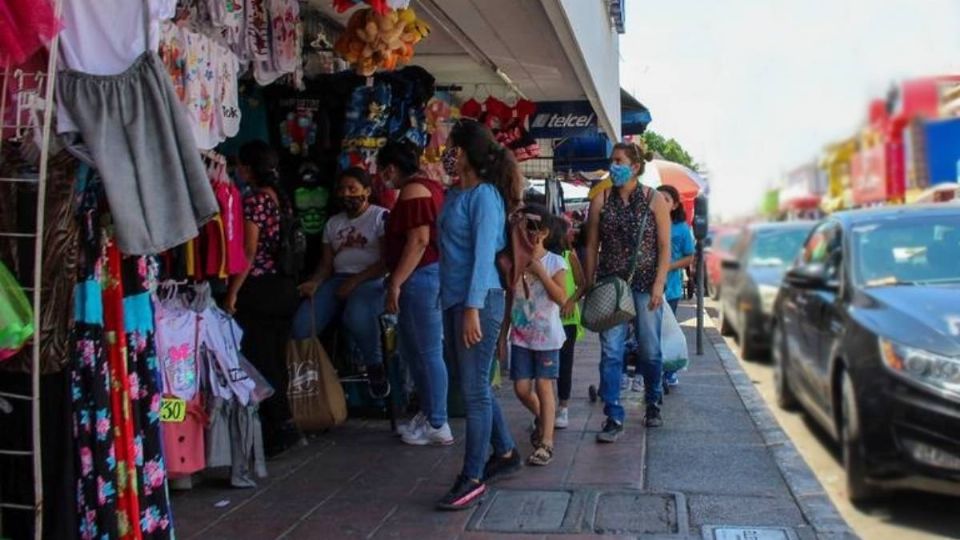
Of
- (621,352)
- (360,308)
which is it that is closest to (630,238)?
(621,352)

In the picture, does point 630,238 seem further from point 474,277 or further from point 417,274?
point 474,277

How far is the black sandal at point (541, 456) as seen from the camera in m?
5.82

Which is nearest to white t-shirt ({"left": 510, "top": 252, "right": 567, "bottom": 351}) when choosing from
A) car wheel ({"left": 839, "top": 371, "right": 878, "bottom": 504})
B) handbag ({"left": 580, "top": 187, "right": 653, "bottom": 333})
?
→ handbag ({"left": 580, "top": 187, "right": 653, "bottom": 333})

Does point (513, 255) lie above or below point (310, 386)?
above

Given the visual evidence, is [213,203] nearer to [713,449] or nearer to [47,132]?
[47,132]

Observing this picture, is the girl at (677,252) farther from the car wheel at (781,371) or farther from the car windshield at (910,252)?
the car windshield at (910,252)

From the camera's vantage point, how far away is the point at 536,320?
586 cm

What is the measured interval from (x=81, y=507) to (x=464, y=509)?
6.41 feet

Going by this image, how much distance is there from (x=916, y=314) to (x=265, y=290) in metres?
3.40

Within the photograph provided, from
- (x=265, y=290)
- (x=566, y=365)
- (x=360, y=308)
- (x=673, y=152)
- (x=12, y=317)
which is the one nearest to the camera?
(x=12, y=317)

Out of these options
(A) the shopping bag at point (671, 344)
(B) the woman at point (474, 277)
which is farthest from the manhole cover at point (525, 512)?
(A) the shopping bag at point (671, 344)

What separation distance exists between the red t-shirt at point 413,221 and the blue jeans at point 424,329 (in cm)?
11

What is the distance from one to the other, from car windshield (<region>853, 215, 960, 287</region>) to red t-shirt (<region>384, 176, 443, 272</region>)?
2329mm

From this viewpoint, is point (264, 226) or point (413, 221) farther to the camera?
point (413, 221)
